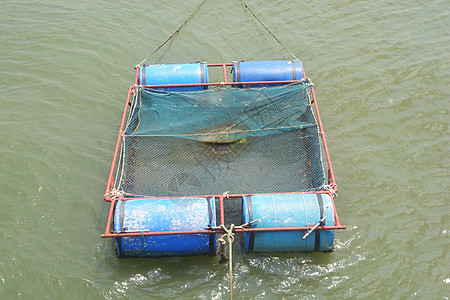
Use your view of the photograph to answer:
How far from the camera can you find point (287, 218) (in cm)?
785

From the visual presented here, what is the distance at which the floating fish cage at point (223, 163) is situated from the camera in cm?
786

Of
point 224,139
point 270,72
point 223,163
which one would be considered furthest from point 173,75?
point 223,163

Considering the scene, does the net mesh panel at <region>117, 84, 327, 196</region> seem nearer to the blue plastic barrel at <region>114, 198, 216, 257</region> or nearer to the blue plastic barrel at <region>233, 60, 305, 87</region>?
the blue plastic barrel at <region>233, 60, 305, 87</region>

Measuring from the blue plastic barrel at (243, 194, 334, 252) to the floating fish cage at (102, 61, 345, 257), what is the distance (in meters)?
0.02

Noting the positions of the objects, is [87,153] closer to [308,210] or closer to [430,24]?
[308,210]

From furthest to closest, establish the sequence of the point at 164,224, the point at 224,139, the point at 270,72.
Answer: the point at 270,72
the point at 224,139
the point at 164,224

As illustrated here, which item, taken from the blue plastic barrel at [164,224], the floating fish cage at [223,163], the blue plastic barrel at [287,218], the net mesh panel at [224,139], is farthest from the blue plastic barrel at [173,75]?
the blue plastic barrel at [287,218]

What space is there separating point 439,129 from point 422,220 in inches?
131

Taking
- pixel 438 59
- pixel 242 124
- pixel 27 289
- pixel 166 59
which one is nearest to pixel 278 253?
pixel 242 124

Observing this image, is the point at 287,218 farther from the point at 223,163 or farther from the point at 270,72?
the point at 270,72

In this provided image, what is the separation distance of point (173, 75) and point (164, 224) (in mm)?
4621

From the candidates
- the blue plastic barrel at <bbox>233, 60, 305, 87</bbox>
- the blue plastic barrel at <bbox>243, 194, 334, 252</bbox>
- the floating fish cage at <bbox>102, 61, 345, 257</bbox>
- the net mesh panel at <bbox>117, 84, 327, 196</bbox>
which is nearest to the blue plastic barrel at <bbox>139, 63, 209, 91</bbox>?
the floating fish cage at <bbox>102, 61, 345, 257</bbox>

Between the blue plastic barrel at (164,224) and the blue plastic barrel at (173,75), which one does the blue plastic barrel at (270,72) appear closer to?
the blue plastic barrel at (173,75)

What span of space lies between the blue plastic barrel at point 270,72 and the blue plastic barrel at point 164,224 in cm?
441
